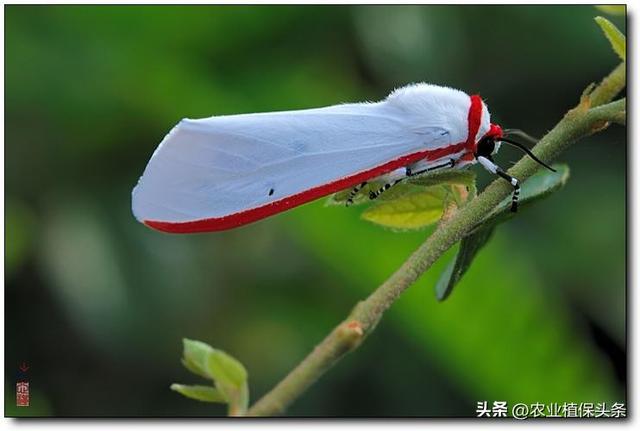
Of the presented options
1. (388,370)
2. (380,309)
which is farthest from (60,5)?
(380,309)

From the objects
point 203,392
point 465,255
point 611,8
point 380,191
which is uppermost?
point 611,8

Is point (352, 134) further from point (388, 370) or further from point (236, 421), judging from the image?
point (388, 370)

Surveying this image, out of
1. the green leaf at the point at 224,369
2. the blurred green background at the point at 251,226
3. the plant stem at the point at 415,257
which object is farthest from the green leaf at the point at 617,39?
the blurred green background at the point at 251,226

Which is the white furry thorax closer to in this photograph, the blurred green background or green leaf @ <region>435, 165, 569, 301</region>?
green leaf @ <region>435, 165, 569, 301</region>

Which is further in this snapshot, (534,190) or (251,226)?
(251,226)

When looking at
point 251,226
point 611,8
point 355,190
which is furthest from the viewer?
point 251,226

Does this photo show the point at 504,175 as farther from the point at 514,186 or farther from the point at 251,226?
the point at 251,226

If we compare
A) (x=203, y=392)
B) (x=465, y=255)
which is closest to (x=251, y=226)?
(x=203, y=392)
